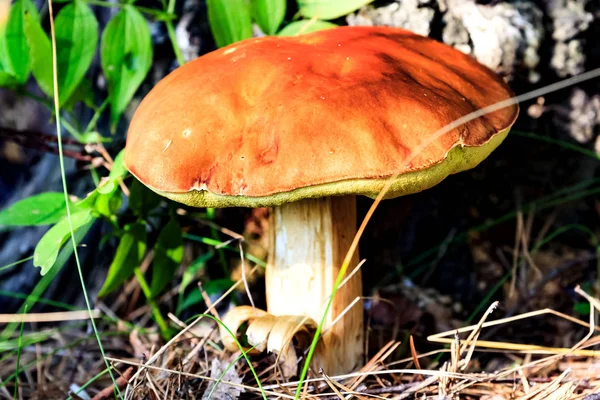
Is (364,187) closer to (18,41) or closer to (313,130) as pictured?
(313,130)

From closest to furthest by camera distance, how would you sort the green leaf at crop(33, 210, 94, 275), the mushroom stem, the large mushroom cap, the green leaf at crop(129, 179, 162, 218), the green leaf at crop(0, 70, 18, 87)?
1. the large mushroom cap
2. the green leaf at crop(33, 210, 94, 275)
3. the mushroom stem
4. the green leaf at crop(0, 70, 18, 87)
5. the green leaf at crop(129, 179, 162, 218)

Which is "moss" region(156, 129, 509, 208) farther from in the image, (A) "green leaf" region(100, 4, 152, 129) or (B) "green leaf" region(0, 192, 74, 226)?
(A) "green leaf" region(100, 4, 152, 129)

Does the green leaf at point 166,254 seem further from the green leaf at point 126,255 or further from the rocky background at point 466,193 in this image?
the rocky background at point 466,193

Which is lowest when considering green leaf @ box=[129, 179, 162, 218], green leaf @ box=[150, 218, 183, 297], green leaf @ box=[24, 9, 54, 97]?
green leaf @ box=[150, 218, 183, 297]

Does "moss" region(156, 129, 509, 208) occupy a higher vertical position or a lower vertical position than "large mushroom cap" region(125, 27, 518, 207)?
lower

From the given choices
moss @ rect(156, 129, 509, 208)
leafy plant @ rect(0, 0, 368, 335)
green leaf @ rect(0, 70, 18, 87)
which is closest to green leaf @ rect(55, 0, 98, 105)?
leafy plant @ rect(0, 0, 368, 335)

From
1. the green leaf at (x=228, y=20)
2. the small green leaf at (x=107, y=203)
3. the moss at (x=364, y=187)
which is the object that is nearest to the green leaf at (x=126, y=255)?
the small green leaf at (x=107, y=203)

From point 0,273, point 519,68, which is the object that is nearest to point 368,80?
point 519,68
